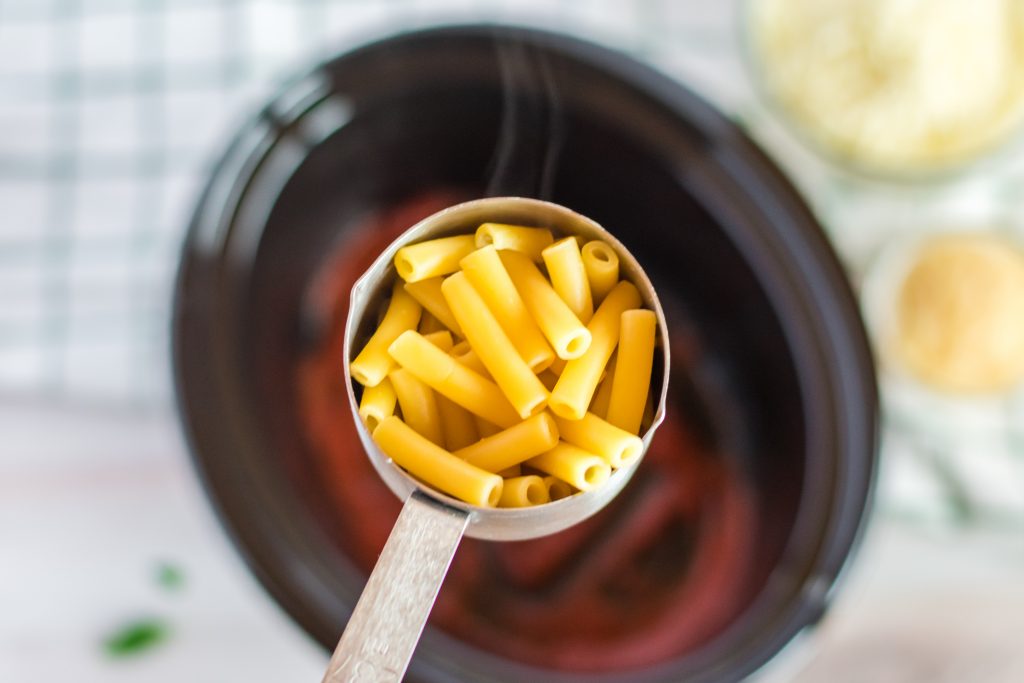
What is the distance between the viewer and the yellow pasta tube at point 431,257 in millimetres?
383

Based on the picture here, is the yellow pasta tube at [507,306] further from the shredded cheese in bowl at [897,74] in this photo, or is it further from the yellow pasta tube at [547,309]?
the shredded cheese in bowl at [897,74]

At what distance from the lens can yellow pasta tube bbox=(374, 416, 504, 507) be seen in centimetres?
36

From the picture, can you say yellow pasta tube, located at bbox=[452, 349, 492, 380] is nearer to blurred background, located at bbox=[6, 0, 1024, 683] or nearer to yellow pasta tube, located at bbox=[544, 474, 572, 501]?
yellow pasta tube, located at bbox=[544, 474, 572, 501]

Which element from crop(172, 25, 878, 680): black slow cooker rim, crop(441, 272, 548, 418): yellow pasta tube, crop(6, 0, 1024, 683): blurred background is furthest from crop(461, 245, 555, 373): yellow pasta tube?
crop(6, 0, 1024, 683): blurred background

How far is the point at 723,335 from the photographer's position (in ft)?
2.11

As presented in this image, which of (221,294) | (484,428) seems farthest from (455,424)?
(221,294)

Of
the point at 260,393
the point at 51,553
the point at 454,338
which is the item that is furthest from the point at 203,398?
the point at 51,553

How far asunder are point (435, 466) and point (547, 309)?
0.27ft

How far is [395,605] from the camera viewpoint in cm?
35

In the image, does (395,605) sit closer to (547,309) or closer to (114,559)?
(547,309)

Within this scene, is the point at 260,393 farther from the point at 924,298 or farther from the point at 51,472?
the point at 924,298

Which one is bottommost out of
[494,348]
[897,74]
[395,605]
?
[395,605]

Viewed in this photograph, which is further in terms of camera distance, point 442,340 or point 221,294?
point 221,294

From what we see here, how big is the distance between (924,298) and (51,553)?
750 millimetres
